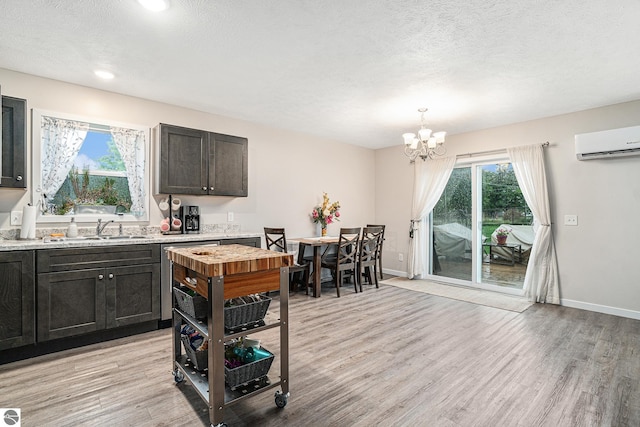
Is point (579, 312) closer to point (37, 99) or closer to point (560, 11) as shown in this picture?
point (560, 11)

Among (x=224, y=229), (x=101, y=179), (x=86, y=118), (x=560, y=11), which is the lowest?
(x=224, y=229)

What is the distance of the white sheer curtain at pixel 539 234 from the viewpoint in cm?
425

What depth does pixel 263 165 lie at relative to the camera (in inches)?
189

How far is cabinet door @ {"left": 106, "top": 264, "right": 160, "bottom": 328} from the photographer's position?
290 centimetres

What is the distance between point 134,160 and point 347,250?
321cm

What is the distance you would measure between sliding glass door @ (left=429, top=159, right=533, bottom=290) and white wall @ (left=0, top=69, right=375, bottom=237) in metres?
1.58

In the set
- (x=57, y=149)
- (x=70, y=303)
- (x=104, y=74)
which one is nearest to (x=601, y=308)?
(x=70, y=303)

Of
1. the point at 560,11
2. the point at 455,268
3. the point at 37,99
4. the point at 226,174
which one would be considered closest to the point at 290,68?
the point at 226,174

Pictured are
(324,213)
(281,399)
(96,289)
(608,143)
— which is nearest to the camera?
(281,399)

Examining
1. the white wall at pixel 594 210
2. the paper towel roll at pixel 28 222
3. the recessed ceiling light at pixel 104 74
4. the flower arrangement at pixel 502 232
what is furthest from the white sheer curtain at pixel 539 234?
the paper towel roll at pixel 28 222

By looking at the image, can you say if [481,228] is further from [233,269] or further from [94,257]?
[94,257]

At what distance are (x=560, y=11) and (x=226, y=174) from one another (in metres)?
3.54

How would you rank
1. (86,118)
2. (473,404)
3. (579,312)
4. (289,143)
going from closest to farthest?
(473,404) → (86,118) → (579,312) → (289,143)

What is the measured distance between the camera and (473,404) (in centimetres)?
200
